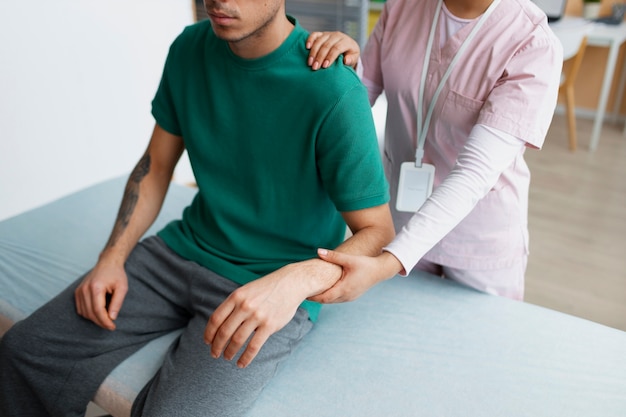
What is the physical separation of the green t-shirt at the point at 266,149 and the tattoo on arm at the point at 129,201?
0.13m

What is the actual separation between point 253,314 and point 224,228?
1.26 feet

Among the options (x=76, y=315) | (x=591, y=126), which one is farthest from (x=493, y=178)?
(x=591, y=126)

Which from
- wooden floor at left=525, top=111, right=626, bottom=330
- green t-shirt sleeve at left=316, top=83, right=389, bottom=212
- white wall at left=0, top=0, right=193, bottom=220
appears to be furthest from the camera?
wooden floor at left=525, top=111, right=626, bottom=330

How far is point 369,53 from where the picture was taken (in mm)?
1344

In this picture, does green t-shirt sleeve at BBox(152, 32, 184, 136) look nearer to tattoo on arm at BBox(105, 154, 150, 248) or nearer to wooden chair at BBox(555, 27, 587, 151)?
tattoo on arm at BBox(105, 154, 150, 248)

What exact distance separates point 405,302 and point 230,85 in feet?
2.14

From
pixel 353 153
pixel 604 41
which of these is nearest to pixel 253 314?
pixel 353 153

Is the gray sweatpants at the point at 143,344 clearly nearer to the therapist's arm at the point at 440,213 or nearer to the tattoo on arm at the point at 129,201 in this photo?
the tattoo on arm at the point at 129,201

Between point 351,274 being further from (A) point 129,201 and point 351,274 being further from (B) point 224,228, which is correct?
(A) point 129,201

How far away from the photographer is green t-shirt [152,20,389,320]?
41.3 inches

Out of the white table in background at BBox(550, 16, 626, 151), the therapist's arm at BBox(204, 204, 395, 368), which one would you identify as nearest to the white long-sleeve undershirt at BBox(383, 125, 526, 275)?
the therapist's arm at BBox(204, 204, 395, 368)

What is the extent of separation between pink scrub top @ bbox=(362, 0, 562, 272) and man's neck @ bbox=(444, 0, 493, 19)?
28mm

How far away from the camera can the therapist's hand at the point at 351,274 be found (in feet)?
3.06

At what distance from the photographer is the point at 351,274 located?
94 centimetres
